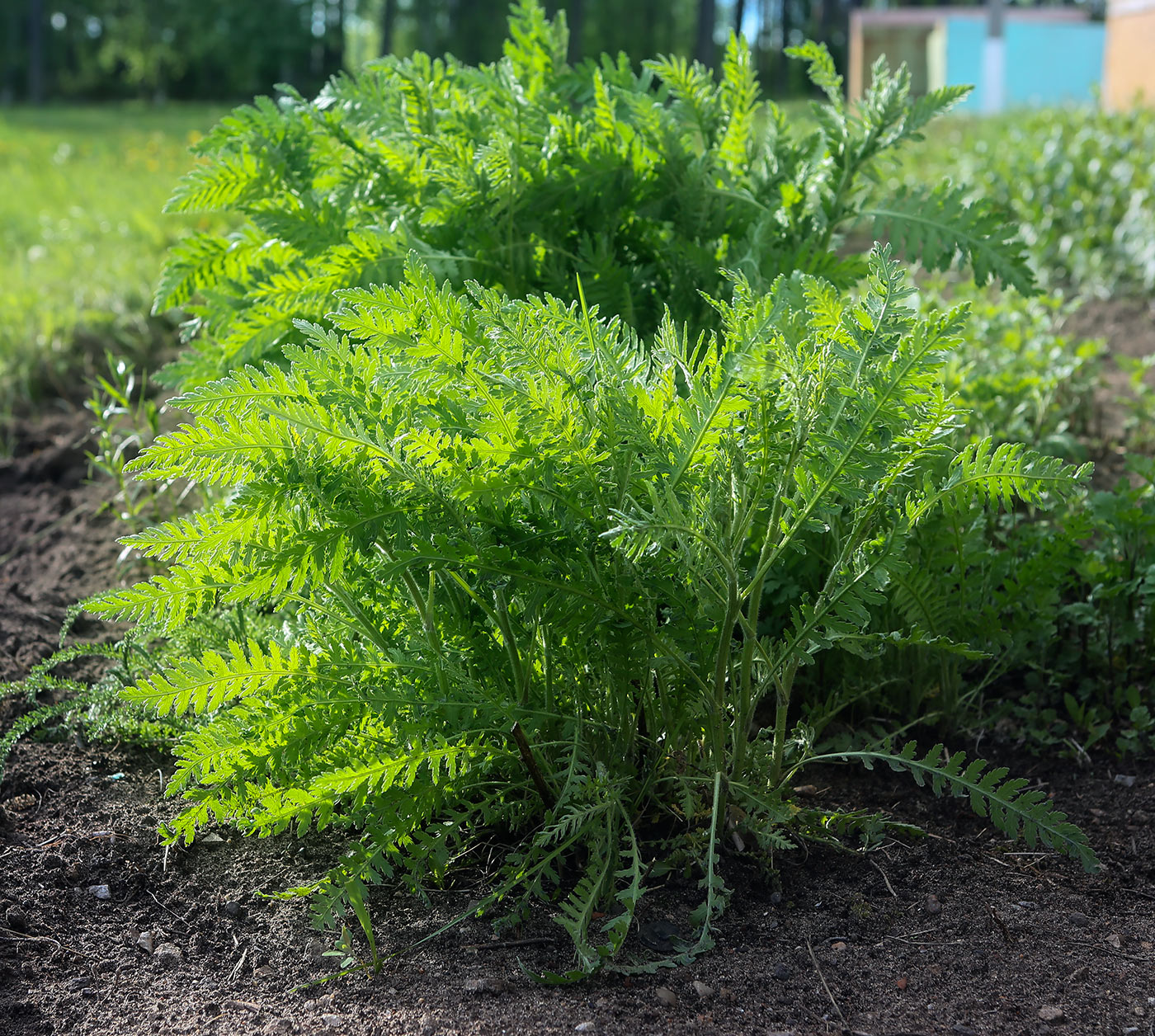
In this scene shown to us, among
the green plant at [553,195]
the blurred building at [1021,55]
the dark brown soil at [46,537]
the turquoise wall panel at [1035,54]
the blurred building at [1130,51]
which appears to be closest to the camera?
the green plant at [553,195]

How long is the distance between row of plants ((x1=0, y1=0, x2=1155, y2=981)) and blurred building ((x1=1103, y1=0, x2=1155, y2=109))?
10.1m

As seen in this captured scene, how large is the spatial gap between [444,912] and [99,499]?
95.9 inches

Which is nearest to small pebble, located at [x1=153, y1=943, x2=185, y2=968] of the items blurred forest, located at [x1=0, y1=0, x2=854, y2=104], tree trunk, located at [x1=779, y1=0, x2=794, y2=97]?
tree trunk, located at [x1=779, y1=0, x2=794, y2=97]

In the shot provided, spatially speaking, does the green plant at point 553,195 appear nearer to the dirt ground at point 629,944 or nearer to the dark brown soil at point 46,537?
the dark brown soil at point 46,537

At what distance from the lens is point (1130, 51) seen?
11.8 metres

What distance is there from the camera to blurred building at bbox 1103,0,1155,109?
11195 mm

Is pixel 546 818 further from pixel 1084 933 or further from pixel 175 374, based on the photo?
pixel 175 374

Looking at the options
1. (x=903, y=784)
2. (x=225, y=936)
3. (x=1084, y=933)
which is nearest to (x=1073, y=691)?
(x=903, y=784)

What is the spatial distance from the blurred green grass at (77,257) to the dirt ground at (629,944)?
1.44 metres

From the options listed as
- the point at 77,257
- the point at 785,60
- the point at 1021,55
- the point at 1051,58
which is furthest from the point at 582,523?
the point at 785,60

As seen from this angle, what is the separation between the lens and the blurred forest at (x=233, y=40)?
4453 cm

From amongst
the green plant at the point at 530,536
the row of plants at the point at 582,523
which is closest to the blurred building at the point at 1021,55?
the row of plants at the point at 582,523

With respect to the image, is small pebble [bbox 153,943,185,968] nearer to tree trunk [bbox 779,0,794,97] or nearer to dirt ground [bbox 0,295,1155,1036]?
dirt ground [bbox 0,295,1155,1036]

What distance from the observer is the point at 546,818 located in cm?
183
